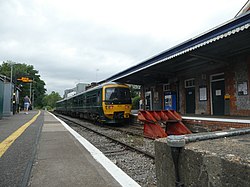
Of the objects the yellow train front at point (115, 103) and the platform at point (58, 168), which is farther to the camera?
the yellow train front at point (115, 103)

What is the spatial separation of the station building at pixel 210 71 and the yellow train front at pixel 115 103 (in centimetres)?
201

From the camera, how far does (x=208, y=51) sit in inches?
380

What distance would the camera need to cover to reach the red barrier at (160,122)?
8.23m

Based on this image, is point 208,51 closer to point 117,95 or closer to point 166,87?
point 117,95

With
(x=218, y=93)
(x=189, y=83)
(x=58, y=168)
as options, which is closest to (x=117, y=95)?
(x=189, y=83)

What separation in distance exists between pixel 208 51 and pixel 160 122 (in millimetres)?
4253

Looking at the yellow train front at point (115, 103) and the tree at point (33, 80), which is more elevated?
the tree at point (33, 80)

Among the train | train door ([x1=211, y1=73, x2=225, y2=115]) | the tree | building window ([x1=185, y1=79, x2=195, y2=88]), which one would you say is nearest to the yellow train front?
the train

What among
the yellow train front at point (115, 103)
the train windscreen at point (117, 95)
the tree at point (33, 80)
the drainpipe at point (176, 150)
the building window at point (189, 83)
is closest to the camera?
the drainpipe at point (176, 150)

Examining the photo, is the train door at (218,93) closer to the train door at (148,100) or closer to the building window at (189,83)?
the building window at (189,83)

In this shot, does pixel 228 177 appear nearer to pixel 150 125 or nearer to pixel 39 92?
pixel 150 125

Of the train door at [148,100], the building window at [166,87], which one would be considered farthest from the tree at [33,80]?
the building window at [166,87]

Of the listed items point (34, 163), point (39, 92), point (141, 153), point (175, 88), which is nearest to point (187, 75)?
point (175, 88)

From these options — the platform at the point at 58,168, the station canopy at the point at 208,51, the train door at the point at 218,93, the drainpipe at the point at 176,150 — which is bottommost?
the platform at the point at 58,168
